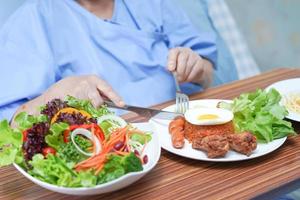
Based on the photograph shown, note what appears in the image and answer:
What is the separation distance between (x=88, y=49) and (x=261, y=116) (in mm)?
558

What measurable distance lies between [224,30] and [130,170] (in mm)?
1332

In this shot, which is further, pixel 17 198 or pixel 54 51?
pixel 54 51

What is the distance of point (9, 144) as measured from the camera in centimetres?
76

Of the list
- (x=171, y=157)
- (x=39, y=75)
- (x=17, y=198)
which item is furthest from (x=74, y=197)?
Answer: (x=39, y=75)

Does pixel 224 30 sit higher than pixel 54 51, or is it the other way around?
pixel 54 51

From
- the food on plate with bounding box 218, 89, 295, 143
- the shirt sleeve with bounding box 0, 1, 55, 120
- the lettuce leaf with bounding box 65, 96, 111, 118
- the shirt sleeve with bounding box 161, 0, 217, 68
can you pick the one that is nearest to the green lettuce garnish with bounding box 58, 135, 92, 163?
the lettuce leaf with bounding box 65, 96, 111, 118

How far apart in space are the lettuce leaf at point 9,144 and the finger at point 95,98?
0.23m

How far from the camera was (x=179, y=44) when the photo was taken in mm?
1388

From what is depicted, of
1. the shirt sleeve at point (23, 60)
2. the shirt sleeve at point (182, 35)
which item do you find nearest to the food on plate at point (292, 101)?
the shirt sleeve at point (182, 35)

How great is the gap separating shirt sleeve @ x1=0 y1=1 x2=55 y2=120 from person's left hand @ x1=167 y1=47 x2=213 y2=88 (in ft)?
1.06

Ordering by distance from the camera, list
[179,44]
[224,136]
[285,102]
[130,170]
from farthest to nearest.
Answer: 1. [179,44]
2. [285,102]
3. [224,136]
4. [130,170]

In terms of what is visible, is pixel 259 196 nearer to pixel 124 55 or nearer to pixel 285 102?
pixel 285 102

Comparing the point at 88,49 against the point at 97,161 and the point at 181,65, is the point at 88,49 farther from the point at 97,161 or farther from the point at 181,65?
the point at 97,161

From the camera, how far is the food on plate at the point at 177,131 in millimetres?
851
